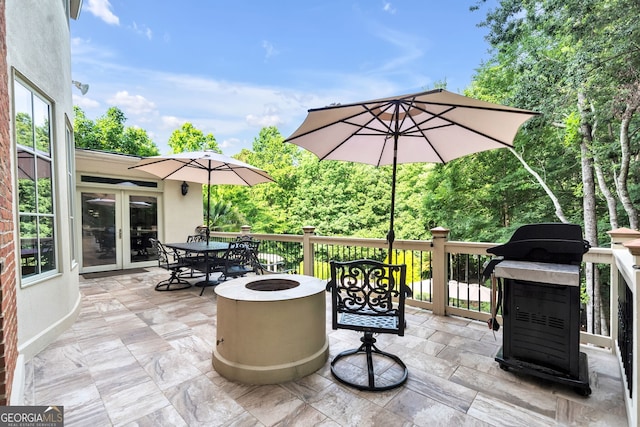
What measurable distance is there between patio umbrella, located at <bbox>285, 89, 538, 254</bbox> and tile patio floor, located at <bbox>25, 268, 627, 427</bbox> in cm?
128

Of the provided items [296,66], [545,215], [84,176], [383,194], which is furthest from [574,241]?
[296,66]

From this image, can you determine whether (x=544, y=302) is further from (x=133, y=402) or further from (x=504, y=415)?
(x=133, y=402)

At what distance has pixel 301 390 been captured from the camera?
2160 millimetres

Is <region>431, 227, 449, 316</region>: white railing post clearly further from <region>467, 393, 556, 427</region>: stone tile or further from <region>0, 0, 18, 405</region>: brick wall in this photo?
<region>0, 0, 18, 405</region>: brick wall

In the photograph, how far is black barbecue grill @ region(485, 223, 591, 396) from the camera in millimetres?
2115

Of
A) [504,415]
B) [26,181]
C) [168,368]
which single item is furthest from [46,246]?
[504,415]

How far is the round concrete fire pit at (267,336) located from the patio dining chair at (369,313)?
0.77ft

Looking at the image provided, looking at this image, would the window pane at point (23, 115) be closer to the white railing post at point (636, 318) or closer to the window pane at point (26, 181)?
the window pane at point (26, 181)

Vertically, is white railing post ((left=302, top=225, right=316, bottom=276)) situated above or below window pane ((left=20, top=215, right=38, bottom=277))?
below

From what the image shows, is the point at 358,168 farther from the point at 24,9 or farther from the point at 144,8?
the point at 24,9

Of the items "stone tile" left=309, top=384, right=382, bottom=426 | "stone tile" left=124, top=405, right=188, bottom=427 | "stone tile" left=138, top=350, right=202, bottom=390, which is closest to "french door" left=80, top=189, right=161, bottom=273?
"stone tile" left=138, top=350, right=202, bottom=390

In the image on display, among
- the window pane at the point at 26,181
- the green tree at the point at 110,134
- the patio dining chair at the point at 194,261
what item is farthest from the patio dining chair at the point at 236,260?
the green tree at the point at 110,134

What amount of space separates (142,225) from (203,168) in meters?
3.07

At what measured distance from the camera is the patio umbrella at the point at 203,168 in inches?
199
